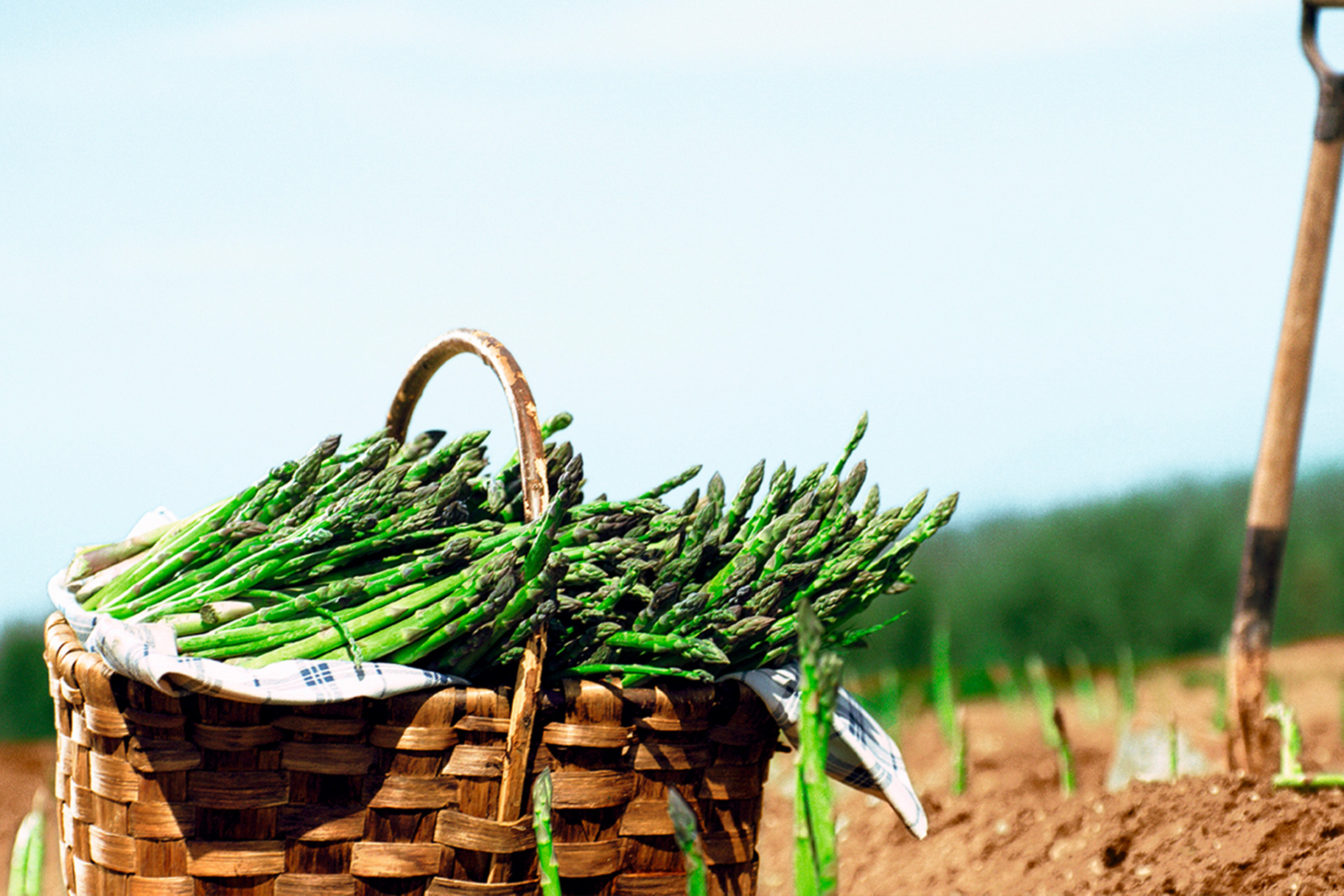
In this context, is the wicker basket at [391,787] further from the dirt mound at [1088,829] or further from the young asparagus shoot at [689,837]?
the dirt mound at [1088,829]

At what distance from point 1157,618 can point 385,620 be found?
712cm

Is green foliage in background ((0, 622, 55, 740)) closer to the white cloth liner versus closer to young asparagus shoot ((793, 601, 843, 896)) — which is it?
the white cloth liner

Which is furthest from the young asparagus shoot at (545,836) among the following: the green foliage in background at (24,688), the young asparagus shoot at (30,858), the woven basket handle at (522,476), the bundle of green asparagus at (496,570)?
the green foliage in background at (24,688)

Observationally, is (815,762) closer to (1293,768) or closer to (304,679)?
(304,679)

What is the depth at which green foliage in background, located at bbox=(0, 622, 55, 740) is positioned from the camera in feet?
19.1

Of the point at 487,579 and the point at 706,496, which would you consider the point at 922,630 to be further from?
the point at 487,579

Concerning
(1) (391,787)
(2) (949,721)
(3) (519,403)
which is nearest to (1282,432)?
(2) (949,721)

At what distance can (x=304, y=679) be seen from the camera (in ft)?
5.80

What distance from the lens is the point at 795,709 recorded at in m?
1.94

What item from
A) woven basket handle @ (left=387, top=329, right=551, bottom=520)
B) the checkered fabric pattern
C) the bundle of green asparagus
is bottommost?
the checkered fabric pattern

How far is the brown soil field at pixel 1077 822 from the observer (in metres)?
2.50

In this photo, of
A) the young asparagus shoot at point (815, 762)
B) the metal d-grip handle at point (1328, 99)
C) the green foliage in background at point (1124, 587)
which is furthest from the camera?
the green foliage in background at point (1124, 587)

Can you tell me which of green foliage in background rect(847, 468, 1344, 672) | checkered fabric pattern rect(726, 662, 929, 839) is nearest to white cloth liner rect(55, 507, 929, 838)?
checkered fabric pattern rect(726, 662, 929, 839)

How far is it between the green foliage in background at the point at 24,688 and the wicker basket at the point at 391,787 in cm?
443
